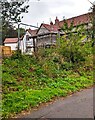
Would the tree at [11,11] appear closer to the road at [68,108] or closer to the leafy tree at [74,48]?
the leafy tree at [74,48]

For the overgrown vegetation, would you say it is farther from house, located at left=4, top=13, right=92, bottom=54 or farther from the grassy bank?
house, located at left=4, top=13, right=92, bottom=54

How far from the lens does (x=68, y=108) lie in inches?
301

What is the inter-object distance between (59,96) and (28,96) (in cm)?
123

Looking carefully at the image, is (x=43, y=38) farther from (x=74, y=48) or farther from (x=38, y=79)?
(x=38, y=79)

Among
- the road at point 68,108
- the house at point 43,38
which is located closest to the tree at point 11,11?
the house at point 43,38

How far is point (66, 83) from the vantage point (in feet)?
37.8

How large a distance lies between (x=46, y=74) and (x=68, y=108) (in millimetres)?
5140

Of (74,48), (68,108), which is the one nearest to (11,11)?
(74,48)

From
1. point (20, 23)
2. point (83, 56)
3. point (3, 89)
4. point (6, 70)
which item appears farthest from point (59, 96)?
point (20, 23)

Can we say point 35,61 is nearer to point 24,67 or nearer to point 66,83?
point 24,67

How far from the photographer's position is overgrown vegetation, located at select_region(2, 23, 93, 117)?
28.1 ft

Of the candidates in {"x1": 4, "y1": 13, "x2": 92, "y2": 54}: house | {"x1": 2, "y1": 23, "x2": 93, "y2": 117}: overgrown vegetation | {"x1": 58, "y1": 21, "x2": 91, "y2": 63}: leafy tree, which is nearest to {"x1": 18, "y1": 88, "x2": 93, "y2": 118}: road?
{"x1": 2, "y1": 23, "x2": 93, "y2": 117}: overgrown vegetation

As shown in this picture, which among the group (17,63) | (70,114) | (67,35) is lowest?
(70,114)

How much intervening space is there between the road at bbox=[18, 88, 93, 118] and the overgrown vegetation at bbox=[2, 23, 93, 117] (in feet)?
1.39
